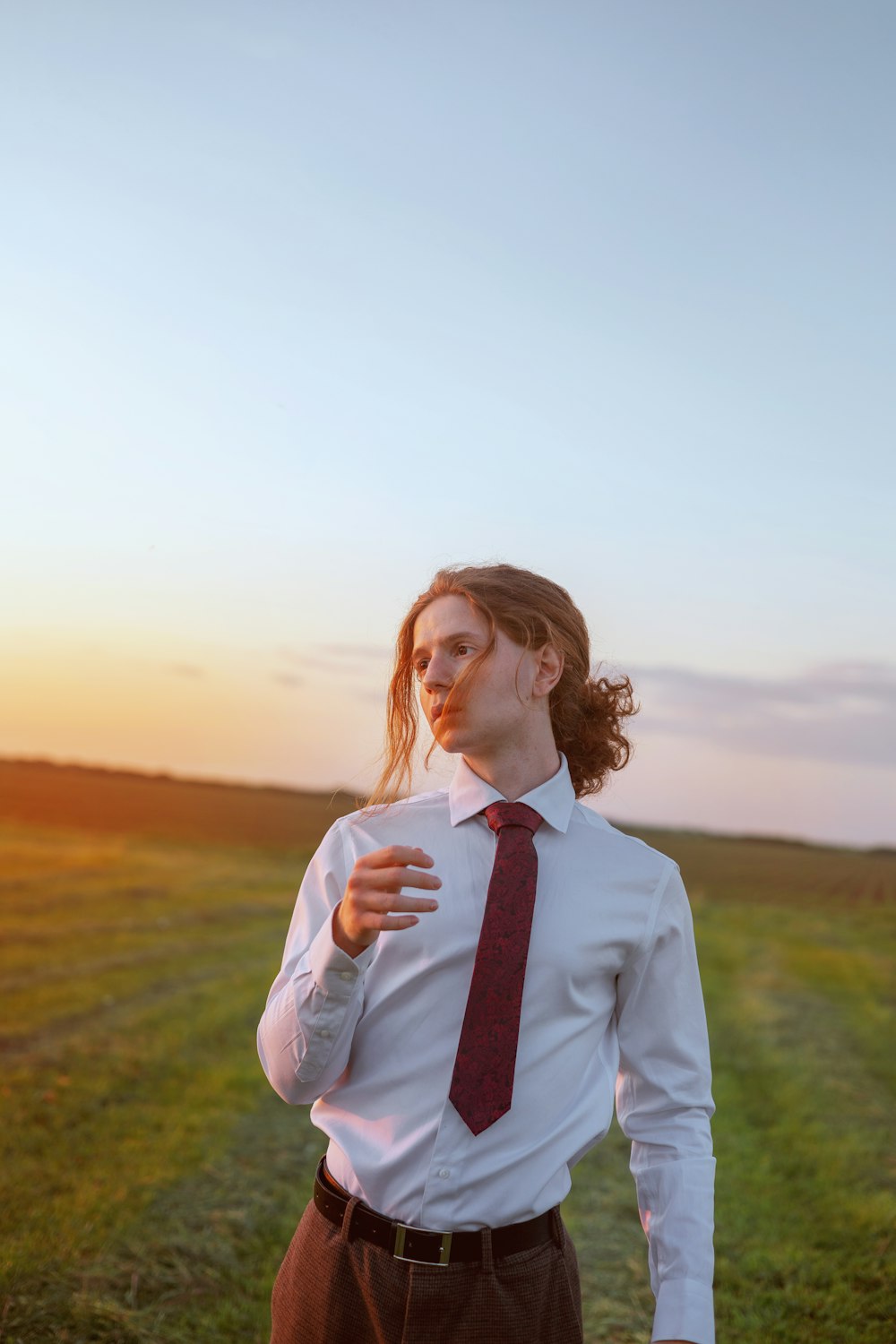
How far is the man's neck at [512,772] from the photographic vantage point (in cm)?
267

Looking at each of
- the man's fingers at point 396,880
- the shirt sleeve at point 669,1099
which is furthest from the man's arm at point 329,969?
the shirt sleeve at point 669,1099

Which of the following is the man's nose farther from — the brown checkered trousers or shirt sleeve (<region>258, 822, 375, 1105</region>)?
the brown checkered trousers

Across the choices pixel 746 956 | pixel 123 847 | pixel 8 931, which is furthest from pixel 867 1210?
pixel 123 847

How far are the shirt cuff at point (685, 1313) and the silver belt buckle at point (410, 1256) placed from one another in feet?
1.61

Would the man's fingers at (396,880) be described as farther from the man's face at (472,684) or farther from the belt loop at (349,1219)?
the belt loop at (349,1219)

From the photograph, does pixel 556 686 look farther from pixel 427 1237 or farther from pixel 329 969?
pixel 427 1237

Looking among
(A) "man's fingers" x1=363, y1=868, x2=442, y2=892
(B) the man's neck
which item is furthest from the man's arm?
(B) the man's neck

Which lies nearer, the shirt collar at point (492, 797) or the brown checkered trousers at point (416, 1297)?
the brown checkered trousers at point (416, 1297)

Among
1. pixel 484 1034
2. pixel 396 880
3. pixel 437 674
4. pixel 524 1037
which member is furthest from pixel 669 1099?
pixel 437 674

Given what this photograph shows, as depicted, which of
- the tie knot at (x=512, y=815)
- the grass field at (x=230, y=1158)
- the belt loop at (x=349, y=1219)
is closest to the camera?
the belt loop at (x=349, y=1219)

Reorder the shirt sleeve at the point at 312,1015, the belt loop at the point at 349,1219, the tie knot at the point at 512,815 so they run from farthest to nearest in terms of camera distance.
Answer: the tie knot at the point at 512,815 < the belt loop at the point at 349,1219 < the shirt sleeve at the point at 312,1015

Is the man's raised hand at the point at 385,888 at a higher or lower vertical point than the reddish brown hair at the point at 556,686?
lower

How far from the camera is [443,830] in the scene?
8.58 feet

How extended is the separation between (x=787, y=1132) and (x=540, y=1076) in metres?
6.98
